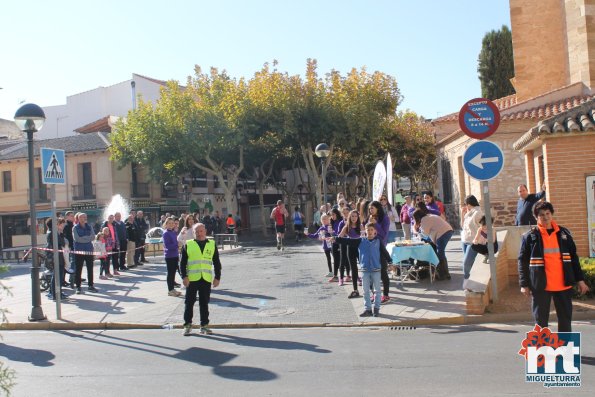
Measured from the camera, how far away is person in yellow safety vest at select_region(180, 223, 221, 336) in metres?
9.27

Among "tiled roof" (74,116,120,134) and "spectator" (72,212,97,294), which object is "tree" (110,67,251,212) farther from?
"spectator" (72,212,97,294)

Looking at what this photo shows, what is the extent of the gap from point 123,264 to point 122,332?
887cm

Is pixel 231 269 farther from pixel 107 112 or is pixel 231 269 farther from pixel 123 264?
pixel 107 112

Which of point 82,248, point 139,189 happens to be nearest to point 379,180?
point 82,248

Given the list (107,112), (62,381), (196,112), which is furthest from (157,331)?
(107,112)

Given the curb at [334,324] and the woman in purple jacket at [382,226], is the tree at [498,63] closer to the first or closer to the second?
the woman in purple jacket at [382,226]

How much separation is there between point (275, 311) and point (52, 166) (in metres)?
4.91

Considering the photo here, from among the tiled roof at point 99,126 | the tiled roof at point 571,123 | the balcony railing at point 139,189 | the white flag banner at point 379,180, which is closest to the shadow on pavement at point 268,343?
the white flag banner at point 379,180

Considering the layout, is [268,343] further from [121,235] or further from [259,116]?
[259,116]

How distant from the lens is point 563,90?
2023 centimetres

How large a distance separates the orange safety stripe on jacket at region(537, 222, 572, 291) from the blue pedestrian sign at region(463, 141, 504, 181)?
3030 mm

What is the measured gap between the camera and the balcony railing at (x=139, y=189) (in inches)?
1697

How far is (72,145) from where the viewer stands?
1687 inches

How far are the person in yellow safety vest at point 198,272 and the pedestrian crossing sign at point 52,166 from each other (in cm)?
320
